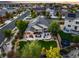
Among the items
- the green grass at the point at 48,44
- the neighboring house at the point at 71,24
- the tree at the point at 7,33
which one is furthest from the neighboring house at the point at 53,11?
the tree at the point at 7,33

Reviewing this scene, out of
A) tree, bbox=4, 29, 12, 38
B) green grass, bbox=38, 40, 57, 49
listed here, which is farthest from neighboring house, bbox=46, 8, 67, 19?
tree, bbox=4, 29, 12, 38

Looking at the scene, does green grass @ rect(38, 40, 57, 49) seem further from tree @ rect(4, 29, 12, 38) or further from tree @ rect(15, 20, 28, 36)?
tree @ rect(4, 29, 12, 38)

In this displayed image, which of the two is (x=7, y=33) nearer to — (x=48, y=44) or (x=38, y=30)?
(x=38, y=30)

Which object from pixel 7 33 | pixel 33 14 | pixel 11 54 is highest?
pixel 33 14

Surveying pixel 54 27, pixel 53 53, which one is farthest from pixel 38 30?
pixel 53 53

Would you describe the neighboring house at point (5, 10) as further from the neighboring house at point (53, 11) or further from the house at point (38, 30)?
the neighboring house at point (53, 11)

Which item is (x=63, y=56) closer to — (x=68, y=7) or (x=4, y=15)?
(x=68, y=7)
